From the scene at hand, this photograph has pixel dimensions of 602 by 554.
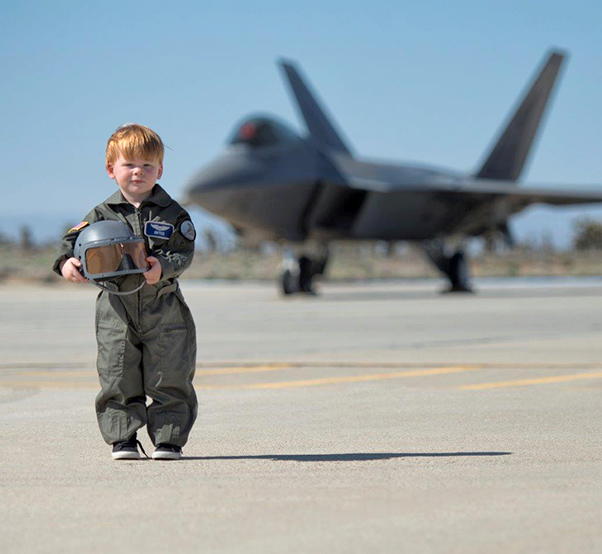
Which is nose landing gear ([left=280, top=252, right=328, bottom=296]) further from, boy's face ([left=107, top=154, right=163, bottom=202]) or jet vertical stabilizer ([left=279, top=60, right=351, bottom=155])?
boy's face ([left=107, top=154, right=163, bottom=202])

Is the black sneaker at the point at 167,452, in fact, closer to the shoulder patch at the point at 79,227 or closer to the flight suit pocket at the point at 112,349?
the flight suit pocket at the point at 112,349

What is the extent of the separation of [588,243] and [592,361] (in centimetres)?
9552

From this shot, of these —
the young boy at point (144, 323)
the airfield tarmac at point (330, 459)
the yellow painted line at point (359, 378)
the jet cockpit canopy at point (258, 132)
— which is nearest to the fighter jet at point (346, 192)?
the jet cockpit canopy at point (258, 132)

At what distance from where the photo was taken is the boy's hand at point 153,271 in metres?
4.54

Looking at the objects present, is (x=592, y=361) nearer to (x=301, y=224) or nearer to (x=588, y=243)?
(x=301, y=224)

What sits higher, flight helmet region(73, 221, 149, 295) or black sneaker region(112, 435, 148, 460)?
flight helmet region(73, 221, 149, 295)

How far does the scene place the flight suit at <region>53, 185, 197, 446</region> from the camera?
4.72m

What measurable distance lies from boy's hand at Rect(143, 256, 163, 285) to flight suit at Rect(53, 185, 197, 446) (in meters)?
0.13

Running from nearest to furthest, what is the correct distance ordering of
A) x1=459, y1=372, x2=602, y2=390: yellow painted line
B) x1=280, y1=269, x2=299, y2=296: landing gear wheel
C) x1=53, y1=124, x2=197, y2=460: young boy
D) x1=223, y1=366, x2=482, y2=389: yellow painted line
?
x1=53, y1=124, x2=197, y2=460: young boy → x1=459, y1=372, x2=602, y2=390: yellow painted line → x1=223, y1=366, x2=482, y2=389: yellow painted line → x1=280, y1=269, x2=299, y2=296: landing gear wheel

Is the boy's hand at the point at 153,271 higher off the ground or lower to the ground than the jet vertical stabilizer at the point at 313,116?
lower

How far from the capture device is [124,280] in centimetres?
463

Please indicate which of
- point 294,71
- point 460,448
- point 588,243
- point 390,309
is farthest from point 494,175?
point 588,243

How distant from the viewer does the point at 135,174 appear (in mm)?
4707

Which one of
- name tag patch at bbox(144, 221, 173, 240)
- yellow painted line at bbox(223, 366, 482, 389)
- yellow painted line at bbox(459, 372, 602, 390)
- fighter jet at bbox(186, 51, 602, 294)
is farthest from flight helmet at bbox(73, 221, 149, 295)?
fighter jet at bbox(186, 51, 602, 294)
